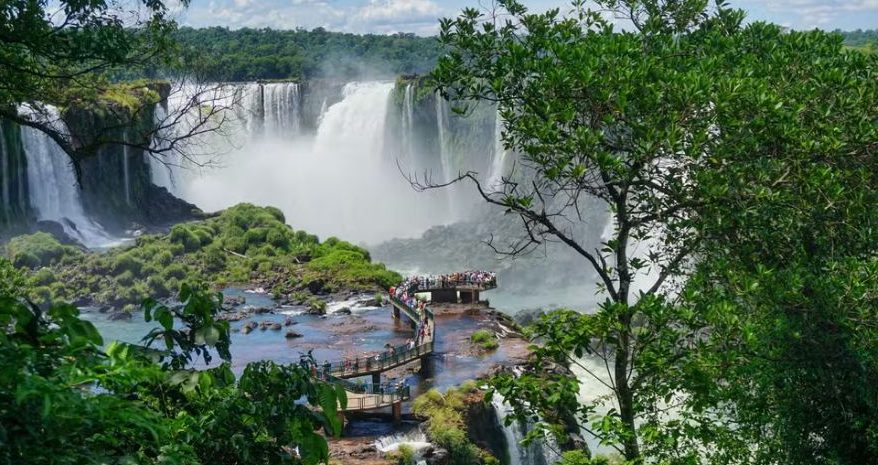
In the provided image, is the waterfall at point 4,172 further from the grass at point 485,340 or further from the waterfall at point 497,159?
the waterfall at point 497,159

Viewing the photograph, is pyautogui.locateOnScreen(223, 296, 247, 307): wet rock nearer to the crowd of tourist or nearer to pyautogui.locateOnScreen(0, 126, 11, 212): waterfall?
the crowd of tourist

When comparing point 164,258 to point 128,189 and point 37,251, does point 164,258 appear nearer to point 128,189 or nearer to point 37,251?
point 37,251

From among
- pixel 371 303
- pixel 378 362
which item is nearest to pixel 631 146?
pixel 378 362

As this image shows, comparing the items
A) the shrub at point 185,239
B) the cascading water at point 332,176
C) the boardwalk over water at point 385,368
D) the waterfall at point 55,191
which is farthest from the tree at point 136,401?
the cascading water at point 332,176

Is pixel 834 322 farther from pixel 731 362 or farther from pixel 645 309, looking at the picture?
pixel 645 309

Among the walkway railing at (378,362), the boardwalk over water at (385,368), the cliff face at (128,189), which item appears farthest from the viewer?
the cliff face at (128,189)

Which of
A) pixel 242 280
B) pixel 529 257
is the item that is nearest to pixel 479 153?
pixel 529 257

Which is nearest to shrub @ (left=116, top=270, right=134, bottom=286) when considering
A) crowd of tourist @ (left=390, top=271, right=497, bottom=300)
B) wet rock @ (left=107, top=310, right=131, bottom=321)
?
wet rock @ (left=107, top=310, right=131, bottom=321)
